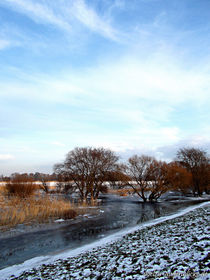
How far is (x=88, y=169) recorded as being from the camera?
37.6m

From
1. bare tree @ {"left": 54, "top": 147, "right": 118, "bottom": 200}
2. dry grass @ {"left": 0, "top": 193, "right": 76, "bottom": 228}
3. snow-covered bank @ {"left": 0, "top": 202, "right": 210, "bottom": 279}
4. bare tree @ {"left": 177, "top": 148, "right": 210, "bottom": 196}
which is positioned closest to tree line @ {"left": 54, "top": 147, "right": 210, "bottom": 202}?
bare tree @ {"left": 54, "top": 147, "right": 118, "bottom": 200}

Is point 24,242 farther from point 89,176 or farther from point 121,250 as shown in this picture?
point 89,176

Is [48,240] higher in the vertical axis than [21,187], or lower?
lower

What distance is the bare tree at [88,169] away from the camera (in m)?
36.9

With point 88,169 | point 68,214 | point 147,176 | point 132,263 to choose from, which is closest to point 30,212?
point 68,214

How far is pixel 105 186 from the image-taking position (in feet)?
126

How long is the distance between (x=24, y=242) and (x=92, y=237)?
376 centimetres

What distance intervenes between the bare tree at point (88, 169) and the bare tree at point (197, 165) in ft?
66.5

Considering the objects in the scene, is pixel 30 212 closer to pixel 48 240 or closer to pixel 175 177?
pixel 48 240

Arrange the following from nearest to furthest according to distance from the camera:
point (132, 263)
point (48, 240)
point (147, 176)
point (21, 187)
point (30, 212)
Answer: point (132, 263) < point (48, 240) < point (30, 212) < point (21, 187) < point (147, 176)

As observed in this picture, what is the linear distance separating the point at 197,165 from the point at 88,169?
26.7 m

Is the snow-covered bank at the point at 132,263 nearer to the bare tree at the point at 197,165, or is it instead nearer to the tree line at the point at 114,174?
the tree line at the point at 114,174

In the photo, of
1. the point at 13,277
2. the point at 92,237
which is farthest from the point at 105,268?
the point at 92,237

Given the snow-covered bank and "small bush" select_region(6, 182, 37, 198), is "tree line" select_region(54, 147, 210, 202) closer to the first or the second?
"small bush" select_region(6, 182, 37, 198)
